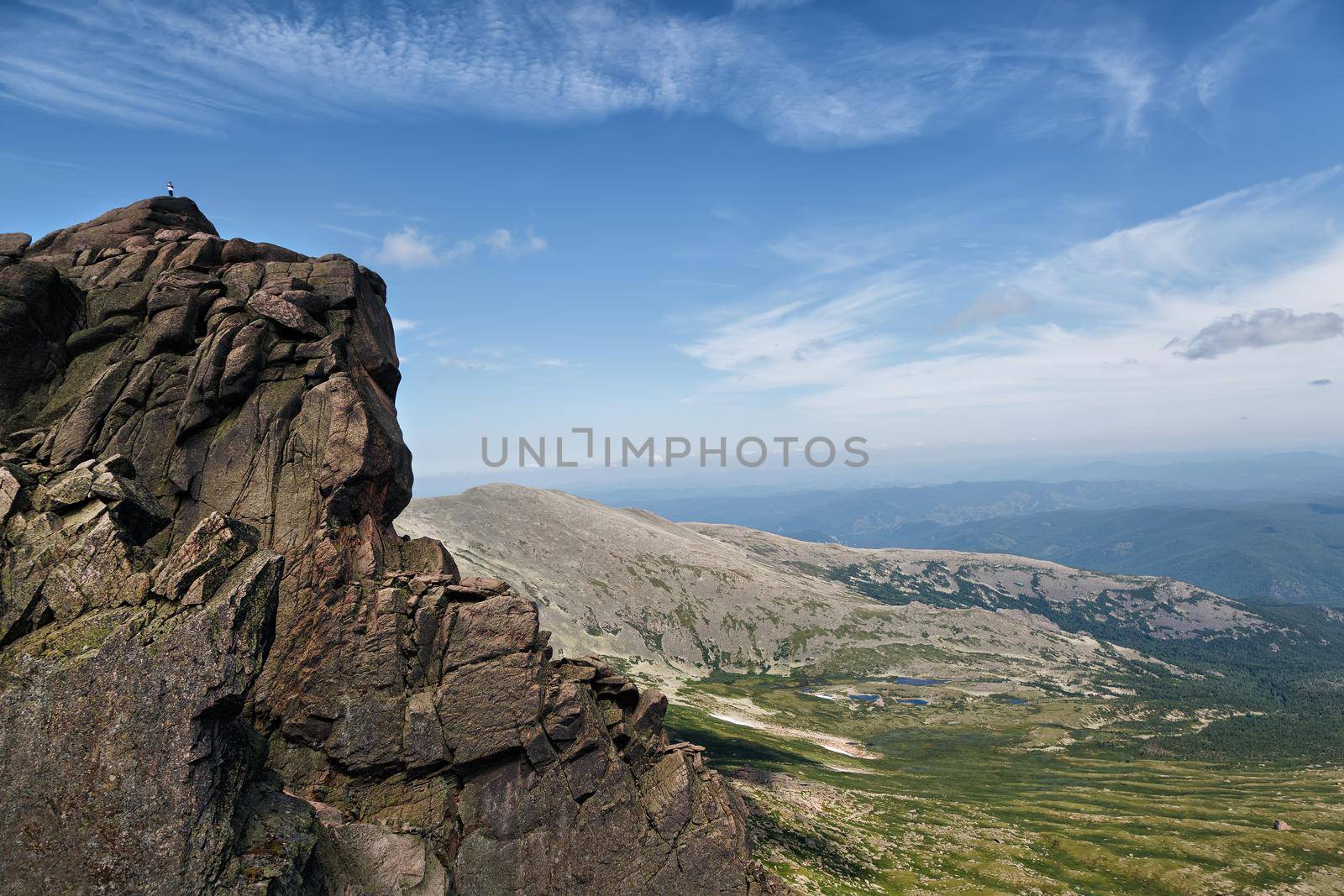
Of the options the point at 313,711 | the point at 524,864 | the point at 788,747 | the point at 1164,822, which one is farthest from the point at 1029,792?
the point at 313,711

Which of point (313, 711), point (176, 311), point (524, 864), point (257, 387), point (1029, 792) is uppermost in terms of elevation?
point (176, 311)

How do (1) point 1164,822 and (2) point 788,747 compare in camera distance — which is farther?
(2) point 788,747

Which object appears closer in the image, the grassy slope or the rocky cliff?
the rocky cliff

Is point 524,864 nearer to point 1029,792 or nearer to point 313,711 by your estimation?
point 313,711

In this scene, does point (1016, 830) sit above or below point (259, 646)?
below

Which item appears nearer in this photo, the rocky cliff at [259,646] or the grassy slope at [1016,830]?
the rocky cliff at [259,646]

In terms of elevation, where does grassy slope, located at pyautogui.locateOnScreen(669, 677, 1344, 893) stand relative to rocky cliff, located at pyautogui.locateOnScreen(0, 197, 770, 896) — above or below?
below

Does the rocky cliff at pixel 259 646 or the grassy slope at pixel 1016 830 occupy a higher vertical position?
the rocky cliff at pixel 259 646

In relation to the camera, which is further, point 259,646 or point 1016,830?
point 1016,830
